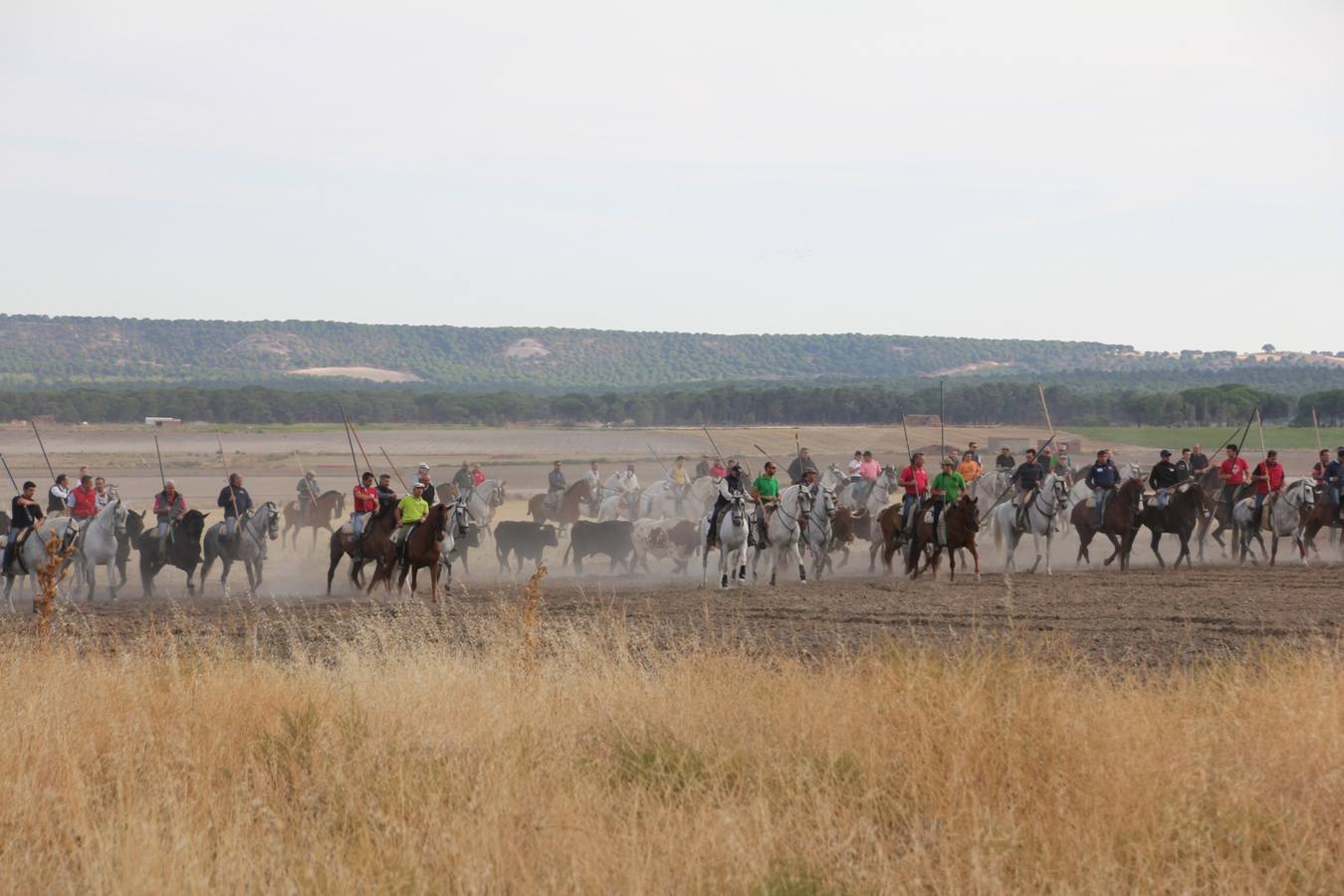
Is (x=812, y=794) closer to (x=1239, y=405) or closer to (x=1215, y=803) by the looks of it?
(x=1215, y=803)

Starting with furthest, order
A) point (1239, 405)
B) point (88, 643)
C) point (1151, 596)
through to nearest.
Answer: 1. point (1239, 405)
2. point (1151, 596)
3. point (88, 643)

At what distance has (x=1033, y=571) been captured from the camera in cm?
2541

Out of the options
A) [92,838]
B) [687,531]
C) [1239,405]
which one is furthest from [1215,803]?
[1239,405]

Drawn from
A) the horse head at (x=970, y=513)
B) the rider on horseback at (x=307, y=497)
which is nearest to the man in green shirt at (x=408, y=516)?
the horse head at (x=970, y=513)

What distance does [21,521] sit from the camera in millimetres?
21688

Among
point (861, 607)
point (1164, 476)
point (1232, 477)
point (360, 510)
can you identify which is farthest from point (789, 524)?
point (1232, 477)

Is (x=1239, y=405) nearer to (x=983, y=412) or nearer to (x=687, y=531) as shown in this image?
(x=983, y=412)

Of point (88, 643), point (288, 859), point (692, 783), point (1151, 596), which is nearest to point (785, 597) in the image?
point (1151, 596)

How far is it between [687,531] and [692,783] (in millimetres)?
18818

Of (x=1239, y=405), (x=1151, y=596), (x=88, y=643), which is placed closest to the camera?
(x=88, y=643)

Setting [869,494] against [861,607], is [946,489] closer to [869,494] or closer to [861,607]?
[861,607]

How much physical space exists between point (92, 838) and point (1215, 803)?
5.91 m

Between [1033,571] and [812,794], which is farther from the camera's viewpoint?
[1033,571]

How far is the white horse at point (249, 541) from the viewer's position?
80.7 ft
